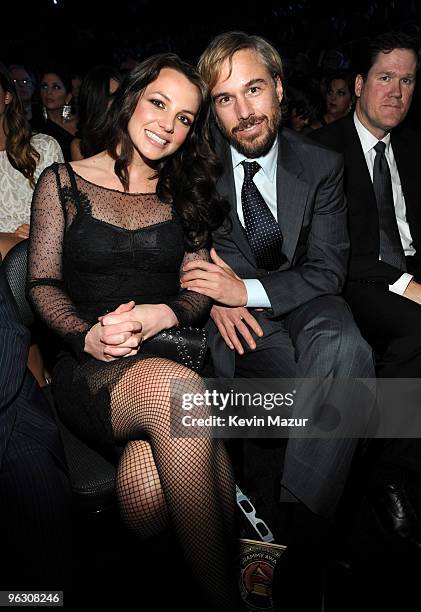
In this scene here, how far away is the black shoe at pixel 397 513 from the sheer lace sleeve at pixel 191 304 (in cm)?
98

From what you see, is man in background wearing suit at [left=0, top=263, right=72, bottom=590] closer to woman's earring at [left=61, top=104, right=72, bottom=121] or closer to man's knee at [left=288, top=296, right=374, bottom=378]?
man's knee at [left=288, top=296, right=374, bottom=378]

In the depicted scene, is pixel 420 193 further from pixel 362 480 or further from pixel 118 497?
pixel 118 497

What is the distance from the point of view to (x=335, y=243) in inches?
89.4

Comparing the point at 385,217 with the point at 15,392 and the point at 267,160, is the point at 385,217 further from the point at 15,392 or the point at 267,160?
the point at 15,392

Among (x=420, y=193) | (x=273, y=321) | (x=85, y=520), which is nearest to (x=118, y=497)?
(x=85, y=520)

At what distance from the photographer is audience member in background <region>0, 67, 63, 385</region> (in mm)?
2715

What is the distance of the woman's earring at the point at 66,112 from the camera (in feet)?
16.6

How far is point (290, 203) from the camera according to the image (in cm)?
221

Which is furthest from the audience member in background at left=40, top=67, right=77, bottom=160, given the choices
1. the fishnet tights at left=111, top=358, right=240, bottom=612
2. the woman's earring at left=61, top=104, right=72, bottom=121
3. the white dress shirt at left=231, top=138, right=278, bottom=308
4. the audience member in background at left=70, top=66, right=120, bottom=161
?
the fishnet tights at left=111, top=358, right=240, bottom=612

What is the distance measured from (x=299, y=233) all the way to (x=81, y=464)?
1.19 metres

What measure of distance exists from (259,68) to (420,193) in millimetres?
1035

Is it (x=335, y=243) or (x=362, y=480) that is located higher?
(x=335, y=243)

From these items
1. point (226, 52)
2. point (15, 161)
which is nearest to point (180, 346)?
point (226, 52)

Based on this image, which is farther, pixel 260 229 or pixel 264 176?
pixel 264 176
